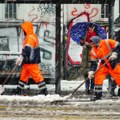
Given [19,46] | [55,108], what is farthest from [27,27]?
[19,46]

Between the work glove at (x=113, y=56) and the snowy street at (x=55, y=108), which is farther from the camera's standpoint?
the work glove at (x=113, y=56)

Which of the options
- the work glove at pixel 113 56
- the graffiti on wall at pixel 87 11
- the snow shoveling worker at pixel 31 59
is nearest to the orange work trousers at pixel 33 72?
the snow shoveling worker at pixel 31 59

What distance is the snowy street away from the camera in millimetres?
8992

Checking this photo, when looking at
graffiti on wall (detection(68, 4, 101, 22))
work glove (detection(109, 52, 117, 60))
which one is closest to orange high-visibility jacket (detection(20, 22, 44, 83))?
work glove (detection(109, 52, 117, 60))

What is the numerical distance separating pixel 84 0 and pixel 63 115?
4.11 metres

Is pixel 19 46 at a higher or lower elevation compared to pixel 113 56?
lower

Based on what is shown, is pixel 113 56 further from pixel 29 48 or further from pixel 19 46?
pixel 19 46

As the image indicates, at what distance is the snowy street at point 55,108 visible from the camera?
8.99 meters

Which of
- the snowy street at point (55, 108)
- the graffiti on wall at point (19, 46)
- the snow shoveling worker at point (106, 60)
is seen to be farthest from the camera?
the graffiti on wall at point (19, 46)

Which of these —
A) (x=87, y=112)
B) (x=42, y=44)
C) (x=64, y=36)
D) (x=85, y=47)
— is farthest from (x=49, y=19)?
(x=87, y=112)

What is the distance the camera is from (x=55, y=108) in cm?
1021

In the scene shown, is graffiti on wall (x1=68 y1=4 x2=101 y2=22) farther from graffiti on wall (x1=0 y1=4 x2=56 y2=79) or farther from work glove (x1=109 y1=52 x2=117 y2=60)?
work glove (x1=109 y1=52 x2=117 y2=60)

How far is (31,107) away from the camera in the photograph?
1033cm

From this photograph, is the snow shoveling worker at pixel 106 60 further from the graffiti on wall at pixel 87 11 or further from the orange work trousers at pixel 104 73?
the graffiti on wall at pixel 87 11
